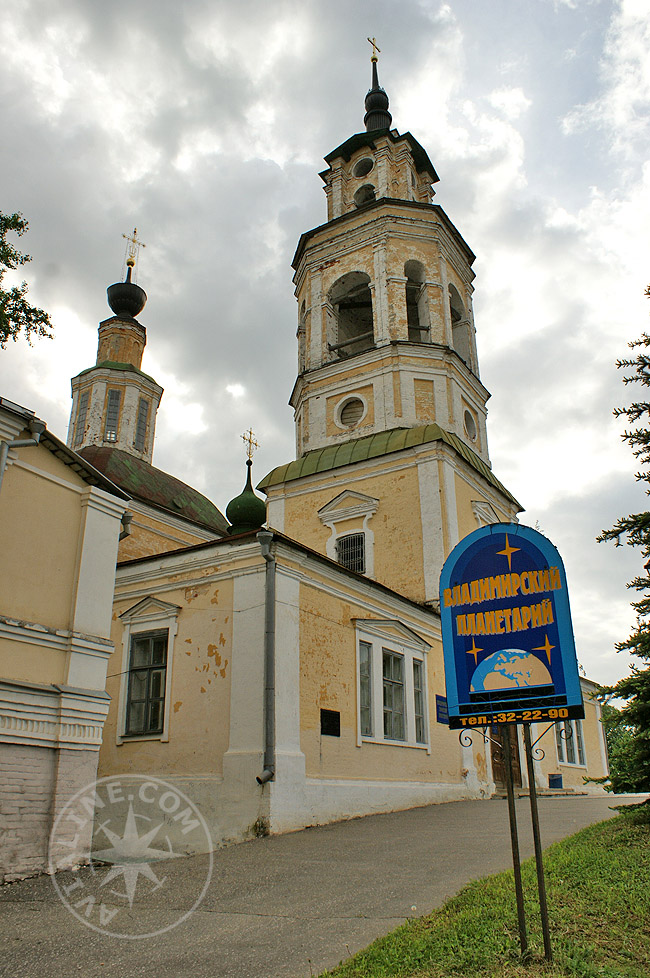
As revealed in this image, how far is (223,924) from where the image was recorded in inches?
233

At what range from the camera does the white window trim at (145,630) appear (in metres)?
12.8

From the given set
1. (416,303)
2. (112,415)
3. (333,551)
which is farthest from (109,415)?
(416,303)

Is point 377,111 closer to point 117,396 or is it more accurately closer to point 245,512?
point 117,396

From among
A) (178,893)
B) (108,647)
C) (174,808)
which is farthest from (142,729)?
(178,893)

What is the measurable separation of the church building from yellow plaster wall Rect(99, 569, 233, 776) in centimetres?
3

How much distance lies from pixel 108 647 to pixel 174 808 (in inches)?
161

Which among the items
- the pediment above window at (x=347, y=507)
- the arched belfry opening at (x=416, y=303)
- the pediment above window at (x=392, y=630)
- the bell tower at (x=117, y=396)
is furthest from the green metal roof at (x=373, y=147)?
the pediment above window at (x=392, y=630)

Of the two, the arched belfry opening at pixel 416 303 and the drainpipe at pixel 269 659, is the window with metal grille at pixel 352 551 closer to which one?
the arched belfry opening at pixel 416 303

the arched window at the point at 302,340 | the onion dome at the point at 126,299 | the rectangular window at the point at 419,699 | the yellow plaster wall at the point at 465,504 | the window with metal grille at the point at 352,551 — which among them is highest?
the onion dome at the point at 126,299

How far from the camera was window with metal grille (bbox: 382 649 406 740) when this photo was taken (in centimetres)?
1430

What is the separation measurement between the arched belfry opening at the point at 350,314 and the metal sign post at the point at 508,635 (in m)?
18.4

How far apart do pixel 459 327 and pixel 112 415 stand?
1237 centimetres

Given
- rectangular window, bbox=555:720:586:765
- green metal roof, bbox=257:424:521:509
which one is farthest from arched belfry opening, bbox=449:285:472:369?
rectangular window, bbox=555:720:586:765

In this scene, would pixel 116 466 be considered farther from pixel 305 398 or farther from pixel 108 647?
pixel 108 647
